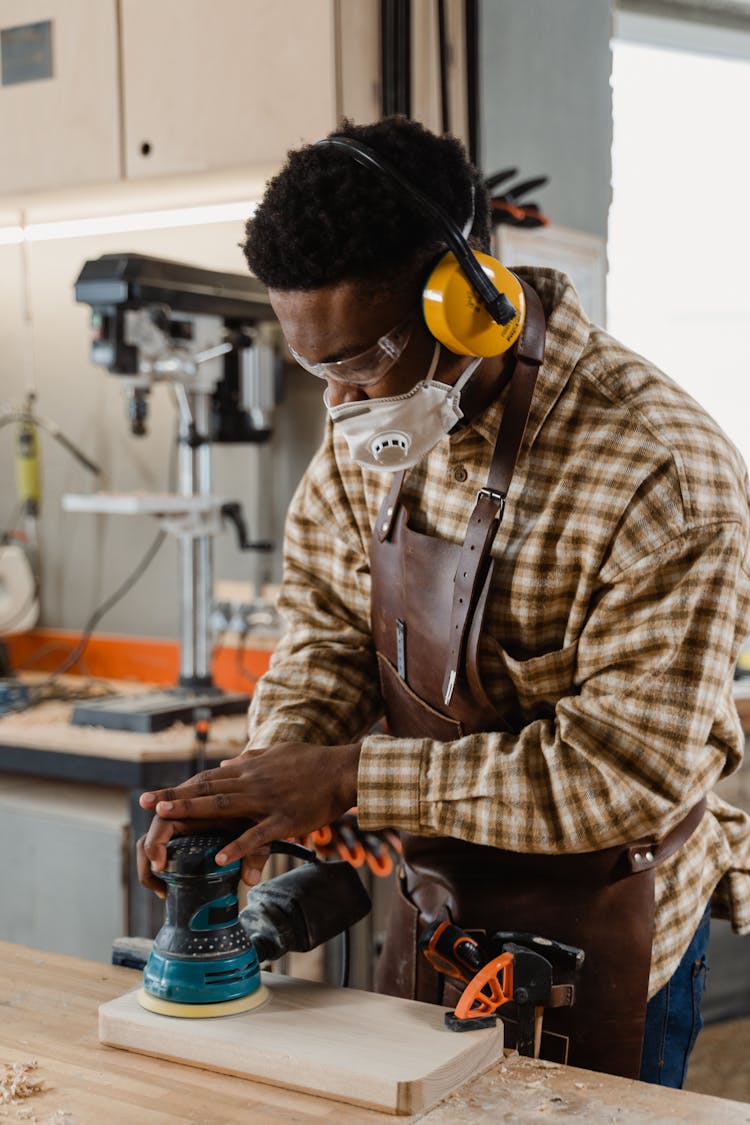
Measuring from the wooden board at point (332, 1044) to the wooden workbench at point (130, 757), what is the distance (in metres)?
1.11

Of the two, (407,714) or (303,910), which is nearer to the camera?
(303,910)

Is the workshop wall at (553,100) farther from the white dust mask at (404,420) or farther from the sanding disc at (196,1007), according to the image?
the sanding disc at (196,1007)

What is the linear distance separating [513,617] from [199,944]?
488mm

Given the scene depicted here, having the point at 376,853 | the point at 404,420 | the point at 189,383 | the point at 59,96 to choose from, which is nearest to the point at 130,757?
the point at 376,853

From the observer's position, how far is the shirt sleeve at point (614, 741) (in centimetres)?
132

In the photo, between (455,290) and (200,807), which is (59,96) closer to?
(455,290)

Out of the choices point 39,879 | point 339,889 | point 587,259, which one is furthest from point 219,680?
point 339,889

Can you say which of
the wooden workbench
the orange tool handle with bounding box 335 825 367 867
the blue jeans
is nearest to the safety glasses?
the blue jeans

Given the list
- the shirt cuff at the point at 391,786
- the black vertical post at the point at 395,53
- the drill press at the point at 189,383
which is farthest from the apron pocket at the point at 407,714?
the black vertical post at the point at 395,53

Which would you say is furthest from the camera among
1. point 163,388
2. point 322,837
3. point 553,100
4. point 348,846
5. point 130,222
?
point 163,388

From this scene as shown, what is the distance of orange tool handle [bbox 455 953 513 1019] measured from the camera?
1303mm

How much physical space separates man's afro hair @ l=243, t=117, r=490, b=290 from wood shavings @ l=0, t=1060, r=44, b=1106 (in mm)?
815

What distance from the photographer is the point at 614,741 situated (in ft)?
4.39

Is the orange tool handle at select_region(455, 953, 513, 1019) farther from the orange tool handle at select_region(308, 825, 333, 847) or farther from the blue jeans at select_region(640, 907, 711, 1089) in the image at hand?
the orange tool handle at select_region(308, 825, 333, 847)
